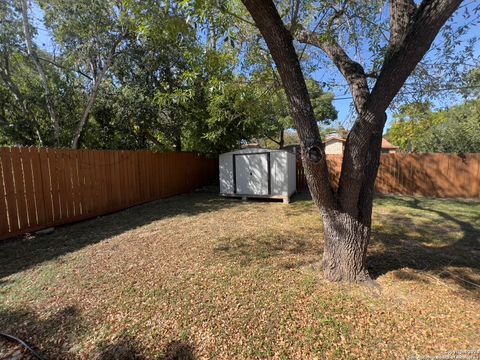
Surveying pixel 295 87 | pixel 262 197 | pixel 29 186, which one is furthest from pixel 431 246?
pixel 29 186

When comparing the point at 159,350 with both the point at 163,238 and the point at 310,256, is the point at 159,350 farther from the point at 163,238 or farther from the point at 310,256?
the point at 163,238

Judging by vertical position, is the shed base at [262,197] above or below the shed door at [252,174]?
below

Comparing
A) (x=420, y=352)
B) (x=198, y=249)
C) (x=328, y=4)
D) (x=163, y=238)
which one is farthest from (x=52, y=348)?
(x=328, y=4)

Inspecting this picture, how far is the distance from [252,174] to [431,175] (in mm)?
6522

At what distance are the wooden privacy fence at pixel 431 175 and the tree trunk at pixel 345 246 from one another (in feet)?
25.5

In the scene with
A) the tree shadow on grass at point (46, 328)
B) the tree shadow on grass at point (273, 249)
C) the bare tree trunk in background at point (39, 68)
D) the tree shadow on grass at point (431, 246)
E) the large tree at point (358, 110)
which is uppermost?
the bare tree trunk in background at point (39, 68)

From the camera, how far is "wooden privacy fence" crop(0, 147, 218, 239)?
4277 mm

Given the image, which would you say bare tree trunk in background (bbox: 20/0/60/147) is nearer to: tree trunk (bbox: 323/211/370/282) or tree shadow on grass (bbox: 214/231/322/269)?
tree shadow on grass (bbox: 214/231/322/269)

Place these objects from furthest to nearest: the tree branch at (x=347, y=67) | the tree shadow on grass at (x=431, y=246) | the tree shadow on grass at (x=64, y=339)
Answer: the tree shadow on grass at (x=431, y=246) < the tree branch at (x=347, y=67) < the tree shadow on grass at (x=64, y=339)

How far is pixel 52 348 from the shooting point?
1.93 meters

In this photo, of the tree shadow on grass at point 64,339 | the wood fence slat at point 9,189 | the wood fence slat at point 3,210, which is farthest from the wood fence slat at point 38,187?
the tree shadow on grass at point 64,339

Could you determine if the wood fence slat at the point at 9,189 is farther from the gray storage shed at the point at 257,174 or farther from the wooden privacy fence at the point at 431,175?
the wooden privacy fence at the point at 431,175

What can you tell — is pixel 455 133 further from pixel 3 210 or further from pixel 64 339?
pixel 3 210

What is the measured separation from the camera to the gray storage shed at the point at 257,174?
7.61 metres
